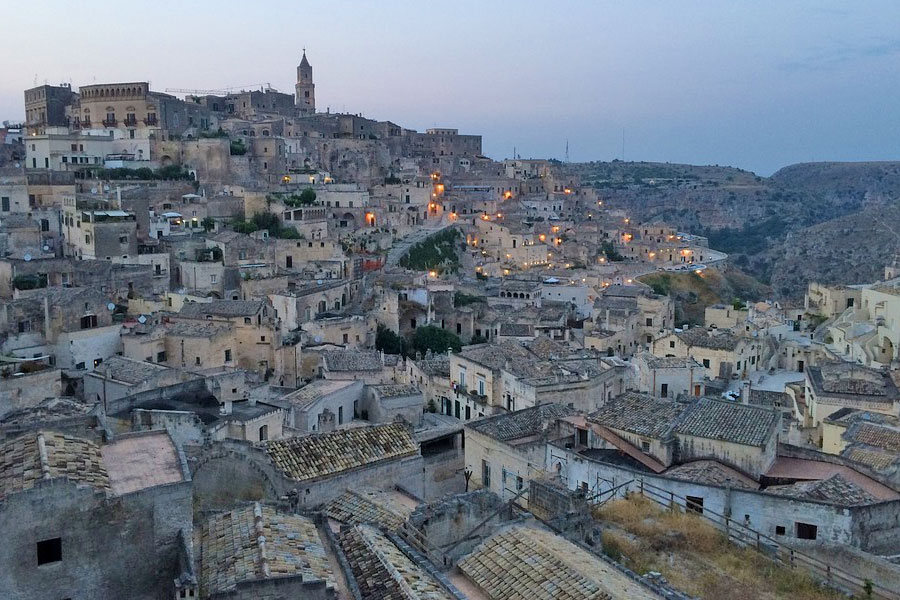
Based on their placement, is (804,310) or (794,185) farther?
(794,185)

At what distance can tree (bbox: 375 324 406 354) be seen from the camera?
123 feet

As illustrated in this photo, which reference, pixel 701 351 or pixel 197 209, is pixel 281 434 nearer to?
pixel 701 351

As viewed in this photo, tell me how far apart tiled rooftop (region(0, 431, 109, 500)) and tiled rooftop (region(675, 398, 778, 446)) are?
11581 mm

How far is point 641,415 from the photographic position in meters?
18.7

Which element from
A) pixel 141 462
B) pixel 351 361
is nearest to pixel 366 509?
pixel 141 462

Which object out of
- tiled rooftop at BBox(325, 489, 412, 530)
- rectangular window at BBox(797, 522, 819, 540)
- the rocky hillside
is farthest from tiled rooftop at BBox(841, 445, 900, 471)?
the rocky hillside

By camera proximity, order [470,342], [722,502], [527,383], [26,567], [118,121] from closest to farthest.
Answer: [26,567]
[722,502]
[527,383]
[470,342]
[118,121]

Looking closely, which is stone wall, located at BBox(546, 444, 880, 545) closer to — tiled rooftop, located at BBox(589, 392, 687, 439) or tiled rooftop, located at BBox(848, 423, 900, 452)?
tiled rooftop, located at BBox(589, 392, 687, 439)

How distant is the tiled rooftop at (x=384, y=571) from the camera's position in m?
10.1

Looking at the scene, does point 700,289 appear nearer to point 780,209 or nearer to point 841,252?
point 841,252

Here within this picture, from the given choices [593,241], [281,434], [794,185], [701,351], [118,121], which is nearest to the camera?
[281,434]

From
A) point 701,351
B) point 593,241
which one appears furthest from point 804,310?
point 593,241

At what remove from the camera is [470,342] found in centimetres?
4159

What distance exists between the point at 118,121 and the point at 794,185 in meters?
131
